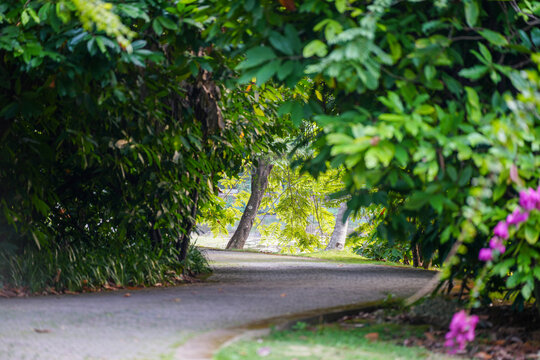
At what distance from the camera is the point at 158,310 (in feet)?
20.4

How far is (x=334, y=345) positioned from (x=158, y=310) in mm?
2098

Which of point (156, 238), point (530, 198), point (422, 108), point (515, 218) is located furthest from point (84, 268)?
point (530, 198)

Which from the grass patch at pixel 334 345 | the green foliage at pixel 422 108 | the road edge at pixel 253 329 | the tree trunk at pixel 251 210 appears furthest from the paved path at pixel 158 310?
the tree trunk at pixel 251 210

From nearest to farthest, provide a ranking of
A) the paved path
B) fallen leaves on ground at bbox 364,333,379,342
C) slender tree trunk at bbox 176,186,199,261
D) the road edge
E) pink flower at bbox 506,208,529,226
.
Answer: pink flower at bbox 506,208,529,226 → the road edge → the paved path → fallen leaves on ground at bbox 364,333,379,342 → slender tree trunk at bbox 176,186,199,261

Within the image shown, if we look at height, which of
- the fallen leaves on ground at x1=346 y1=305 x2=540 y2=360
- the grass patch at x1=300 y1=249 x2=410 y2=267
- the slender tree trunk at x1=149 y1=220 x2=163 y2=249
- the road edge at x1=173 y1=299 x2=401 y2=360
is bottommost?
the grass patch at x1=300 y1=249 x2=410 y2=267

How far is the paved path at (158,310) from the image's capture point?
4594mm

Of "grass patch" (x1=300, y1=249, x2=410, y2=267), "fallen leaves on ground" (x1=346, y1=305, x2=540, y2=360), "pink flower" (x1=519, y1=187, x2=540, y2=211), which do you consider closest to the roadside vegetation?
"pink flower" (x1=519, y1=187, x2=540, y2=211)

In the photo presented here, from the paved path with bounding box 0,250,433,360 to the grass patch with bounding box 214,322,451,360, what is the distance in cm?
50

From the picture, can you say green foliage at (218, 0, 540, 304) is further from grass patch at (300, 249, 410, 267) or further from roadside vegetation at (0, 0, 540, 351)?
grass patch at (300, 249, 410, 267)

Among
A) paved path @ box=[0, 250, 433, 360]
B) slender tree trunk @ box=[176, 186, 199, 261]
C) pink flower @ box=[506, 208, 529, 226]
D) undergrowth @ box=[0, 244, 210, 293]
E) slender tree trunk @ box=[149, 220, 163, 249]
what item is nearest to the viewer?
pink flower @ box=[506, 208, 529, 226]

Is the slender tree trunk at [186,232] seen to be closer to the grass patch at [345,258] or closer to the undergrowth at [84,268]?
the undergrowth at [84,268]

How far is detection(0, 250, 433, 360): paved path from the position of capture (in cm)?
459

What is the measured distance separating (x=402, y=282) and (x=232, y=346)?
17.2ft

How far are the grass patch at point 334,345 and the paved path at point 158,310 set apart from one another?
0.50 meters
